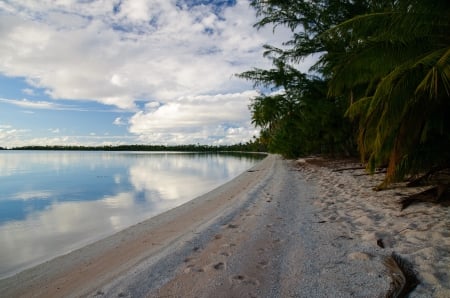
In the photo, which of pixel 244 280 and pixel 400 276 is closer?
pixel 400 276

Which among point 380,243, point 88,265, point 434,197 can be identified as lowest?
point 88,265

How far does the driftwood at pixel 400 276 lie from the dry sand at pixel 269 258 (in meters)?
0.04

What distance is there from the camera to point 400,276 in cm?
285

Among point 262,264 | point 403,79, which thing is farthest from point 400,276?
point 403,79

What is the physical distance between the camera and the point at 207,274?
130 inches

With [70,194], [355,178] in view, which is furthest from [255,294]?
[70,194]

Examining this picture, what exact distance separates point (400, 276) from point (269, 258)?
1.38 m

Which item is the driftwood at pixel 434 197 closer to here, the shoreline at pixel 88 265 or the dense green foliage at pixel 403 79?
the dense green foliage at pixel 403 79

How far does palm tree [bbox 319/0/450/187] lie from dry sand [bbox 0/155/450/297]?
3.70ft

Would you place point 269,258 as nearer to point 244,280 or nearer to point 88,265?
point 244,280

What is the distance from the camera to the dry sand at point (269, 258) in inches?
116

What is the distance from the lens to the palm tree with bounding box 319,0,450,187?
4215 mm

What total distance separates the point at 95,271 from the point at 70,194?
11.2 metres

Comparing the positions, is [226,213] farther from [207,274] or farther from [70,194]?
[70,194]
